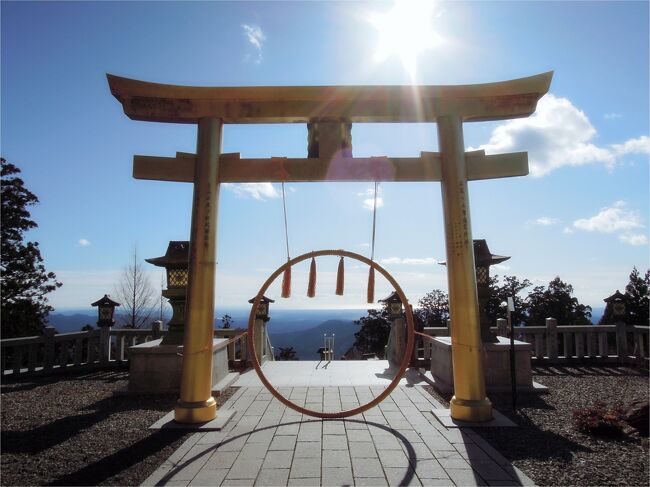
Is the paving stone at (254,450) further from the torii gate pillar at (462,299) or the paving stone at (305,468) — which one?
the torii gate pillar at (462,299)

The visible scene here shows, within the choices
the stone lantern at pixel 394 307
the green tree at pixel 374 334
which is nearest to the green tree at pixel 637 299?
the green tree at pixel 374 334

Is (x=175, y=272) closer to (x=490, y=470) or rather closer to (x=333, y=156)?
(x=333, y=156)

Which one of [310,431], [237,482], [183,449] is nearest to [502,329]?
[310,431]

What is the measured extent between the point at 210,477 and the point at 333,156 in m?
Result: 4.03

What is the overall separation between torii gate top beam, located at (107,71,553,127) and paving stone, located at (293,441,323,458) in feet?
13.7

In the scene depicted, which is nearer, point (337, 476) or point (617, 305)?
point (337, 476)

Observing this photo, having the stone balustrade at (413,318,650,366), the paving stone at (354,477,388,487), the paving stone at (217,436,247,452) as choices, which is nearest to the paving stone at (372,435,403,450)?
the paving stone at (354,477,388,487)

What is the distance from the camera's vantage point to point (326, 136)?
18.9ft

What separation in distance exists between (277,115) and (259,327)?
22.2 feet

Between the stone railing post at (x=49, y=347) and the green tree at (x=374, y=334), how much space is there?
18265 millimetres

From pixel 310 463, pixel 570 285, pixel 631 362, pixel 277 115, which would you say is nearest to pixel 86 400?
pixel 310 463

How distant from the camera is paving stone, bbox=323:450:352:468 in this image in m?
3.98

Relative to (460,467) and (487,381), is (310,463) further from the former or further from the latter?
(487,381)

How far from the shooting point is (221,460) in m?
4.09
